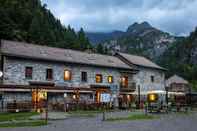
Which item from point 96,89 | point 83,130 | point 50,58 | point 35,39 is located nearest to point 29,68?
point 50,58

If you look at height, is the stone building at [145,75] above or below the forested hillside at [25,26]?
below

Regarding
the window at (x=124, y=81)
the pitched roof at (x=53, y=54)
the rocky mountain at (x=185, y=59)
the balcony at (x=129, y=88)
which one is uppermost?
the rocky mountain at (x=185, y=59)

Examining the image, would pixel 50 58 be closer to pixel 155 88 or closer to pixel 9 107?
pixel 9 107

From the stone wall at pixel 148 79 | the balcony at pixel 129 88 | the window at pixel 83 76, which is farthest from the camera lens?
the stone wall at pixel 148 79

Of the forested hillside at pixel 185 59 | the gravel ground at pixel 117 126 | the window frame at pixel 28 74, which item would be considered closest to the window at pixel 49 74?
the window frame at pixel 28 74

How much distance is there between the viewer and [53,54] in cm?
4847

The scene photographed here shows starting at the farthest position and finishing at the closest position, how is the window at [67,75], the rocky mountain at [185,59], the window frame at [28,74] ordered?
the rocky mountain at [185,59] → the window at [67,75] → the window frame at [28,74]

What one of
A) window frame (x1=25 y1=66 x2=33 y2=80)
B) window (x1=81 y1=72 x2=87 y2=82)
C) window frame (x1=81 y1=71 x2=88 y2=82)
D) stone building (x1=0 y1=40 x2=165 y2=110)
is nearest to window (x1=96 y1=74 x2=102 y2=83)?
stone building (x1=0 y1=40 x2=165 y2=110)

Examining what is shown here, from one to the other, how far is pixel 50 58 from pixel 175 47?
152439 mm

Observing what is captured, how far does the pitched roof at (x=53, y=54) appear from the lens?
4306 cm

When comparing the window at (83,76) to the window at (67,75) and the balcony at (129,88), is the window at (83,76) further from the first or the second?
the balcony at (129,88)

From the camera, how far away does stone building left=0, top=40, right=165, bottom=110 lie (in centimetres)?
4122

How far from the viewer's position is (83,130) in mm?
18031

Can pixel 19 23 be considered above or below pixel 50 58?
above
